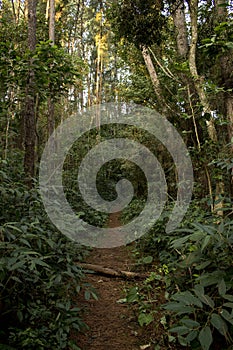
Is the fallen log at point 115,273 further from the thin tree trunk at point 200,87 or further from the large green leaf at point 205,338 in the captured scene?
the large green leaf at point 205,338

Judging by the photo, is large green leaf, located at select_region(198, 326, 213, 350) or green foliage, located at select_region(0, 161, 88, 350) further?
green foliage, located at select_region(0, 161, 88, 350)

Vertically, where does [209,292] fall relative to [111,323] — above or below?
above

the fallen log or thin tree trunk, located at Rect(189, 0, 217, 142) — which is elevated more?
thin tree trunk, located at Rect(189, 0, 217, 142)

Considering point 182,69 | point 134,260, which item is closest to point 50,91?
point 182,69

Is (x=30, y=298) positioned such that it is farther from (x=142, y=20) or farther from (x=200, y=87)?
(x=142, y=20)

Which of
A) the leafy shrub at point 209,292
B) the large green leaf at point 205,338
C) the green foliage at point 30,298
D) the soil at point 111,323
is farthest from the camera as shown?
the soil at point 111,323

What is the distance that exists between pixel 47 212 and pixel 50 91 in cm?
277

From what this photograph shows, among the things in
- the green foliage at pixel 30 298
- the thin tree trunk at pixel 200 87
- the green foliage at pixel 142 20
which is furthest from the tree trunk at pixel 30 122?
the thin tree trunk at pixel 200 87

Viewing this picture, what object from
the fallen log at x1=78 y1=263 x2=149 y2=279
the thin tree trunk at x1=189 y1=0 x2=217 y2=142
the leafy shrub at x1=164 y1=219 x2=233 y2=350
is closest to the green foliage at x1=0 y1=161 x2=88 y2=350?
the leafy shrub at x1=164 y1=219 x2=233 y2=350

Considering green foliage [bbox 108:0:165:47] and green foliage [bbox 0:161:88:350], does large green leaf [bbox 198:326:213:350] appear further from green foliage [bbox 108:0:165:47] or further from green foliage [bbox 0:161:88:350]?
green foliage [bbox 108:0:165:47]

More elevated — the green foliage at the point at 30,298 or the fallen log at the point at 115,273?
the green foliage at the point at 30,298

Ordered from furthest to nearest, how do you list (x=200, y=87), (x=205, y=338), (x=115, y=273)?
(x=200, y=87) → (x=115, y=273) → (x=205, y=338)

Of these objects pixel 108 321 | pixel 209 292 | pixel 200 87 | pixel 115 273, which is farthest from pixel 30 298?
pixel 200 87

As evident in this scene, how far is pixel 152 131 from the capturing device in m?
11.4
